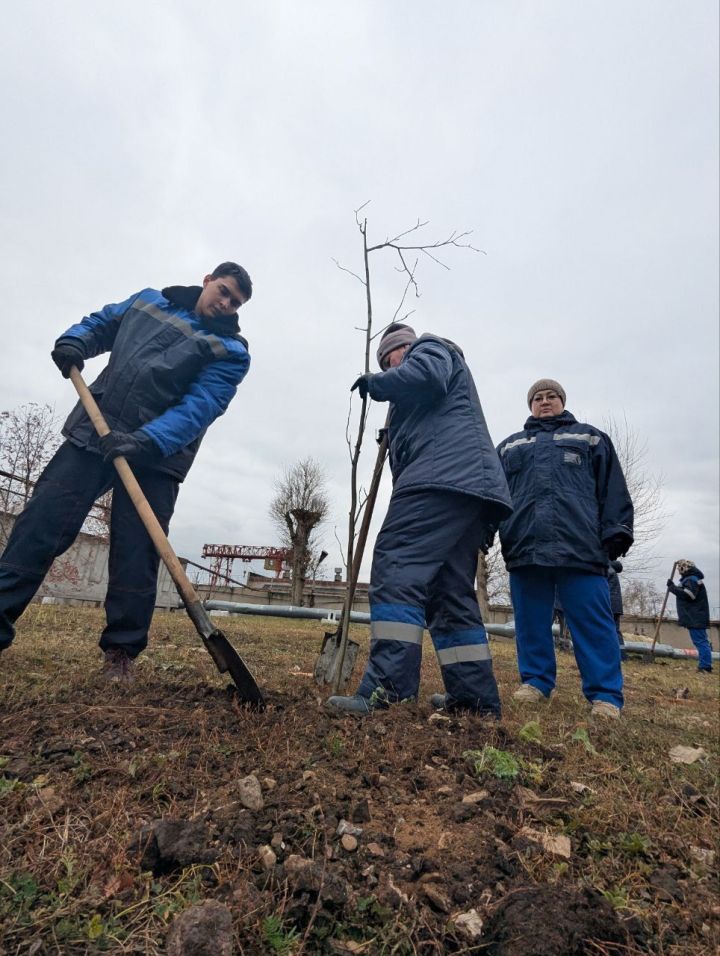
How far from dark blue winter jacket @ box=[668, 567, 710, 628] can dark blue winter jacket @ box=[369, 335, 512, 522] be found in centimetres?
957

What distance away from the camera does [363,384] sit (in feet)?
9.37

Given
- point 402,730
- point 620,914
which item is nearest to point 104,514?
point 402,730

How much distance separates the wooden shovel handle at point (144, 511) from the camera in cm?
261

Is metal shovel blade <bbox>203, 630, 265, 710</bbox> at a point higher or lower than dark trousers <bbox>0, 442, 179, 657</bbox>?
lower

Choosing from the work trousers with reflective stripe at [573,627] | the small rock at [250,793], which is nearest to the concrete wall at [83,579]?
the work trousers with reflective stripe at [573,627]

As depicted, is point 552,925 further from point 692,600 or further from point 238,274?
point 692,600

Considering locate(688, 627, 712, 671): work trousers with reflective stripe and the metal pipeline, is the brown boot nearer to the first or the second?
the metal pipeline

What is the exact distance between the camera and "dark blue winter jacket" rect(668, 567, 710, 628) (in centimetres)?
1026

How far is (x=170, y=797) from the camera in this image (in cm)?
150

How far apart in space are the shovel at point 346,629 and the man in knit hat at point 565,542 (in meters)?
1.16

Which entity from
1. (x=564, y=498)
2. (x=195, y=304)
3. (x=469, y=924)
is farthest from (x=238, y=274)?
(x=469, y=924)

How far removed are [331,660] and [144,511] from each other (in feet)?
4.62

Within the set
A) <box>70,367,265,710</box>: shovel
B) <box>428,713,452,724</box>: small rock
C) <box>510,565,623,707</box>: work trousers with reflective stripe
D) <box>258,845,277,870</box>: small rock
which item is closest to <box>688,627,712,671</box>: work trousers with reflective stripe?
<box>510,565,623,707</box>: work trousers with reflective stripe

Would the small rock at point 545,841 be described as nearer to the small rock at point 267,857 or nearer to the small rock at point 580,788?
the small rock at point 580,788
